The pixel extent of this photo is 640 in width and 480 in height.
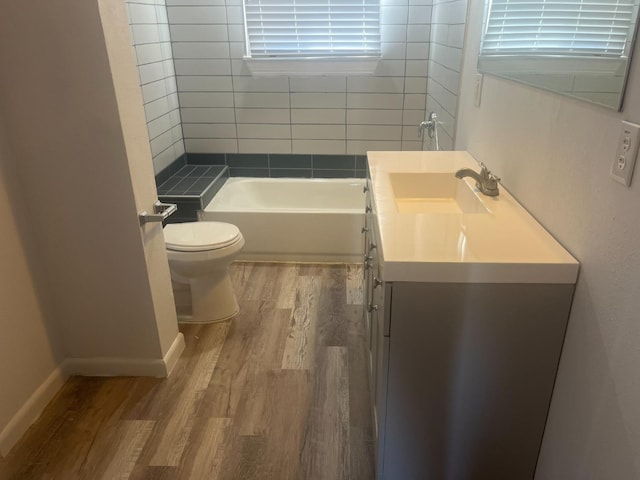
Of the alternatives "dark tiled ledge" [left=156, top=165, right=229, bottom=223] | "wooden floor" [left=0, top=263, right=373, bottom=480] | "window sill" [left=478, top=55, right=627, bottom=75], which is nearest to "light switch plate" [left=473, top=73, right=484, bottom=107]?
"window sill" [left=478, top=55, right=627, bottom=75]

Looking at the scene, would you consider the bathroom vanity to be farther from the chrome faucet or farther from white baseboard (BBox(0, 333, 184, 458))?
white baseboard (BBox(0, 333, 184, 458))

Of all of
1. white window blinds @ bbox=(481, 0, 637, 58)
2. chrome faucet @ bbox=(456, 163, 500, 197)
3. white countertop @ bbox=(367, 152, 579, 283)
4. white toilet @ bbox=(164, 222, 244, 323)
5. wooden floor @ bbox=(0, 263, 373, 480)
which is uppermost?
white window blinds @ bbox=(481, 0, 637, 58)

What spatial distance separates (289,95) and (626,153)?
114 inches

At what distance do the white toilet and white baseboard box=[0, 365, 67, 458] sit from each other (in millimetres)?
666

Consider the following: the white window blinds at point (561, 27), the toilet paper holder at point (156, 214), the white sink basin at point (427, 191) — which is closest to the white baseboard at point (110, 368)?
the toilet paper holder at point (156, 214)

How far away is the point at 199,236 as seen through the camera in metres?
2.42

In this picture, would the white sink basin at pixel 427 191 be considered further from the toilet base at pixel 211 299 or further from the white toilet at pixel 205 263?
the toilet base at pixel 211 299

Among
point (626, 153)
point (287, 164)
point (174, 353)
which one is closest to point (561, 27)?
point (626, 153)

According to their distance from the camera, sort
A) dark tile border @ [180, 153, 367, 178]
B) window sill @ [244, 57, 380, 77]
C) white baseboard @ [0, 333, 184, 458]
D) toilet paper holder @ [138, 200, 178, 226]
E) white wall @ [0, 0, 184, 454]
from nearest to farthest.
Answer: white wall @ [0, 0, 184, 454], toilet paper holder @ [138, 200, 178, 226], white baseboard @ [0, 333, 184, 458], window sill @ [244, 57, 380, 77], dark tile border @ [180, 153, 367, 178]

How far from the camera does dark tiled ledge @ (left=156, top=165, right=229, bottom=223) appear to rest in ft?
10.2

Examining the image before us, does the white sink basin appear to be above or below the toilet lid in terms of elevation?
above

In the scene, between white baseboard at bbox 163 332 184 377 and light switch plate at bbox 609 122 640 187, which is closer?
light switch plate at bbox 609 122 640 187

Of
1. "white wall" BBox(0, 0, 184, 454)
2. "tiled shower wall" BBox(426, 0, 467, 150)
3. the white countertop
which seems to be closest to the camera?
the white countertop

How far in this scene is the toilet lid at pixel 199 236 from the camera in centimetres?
233
